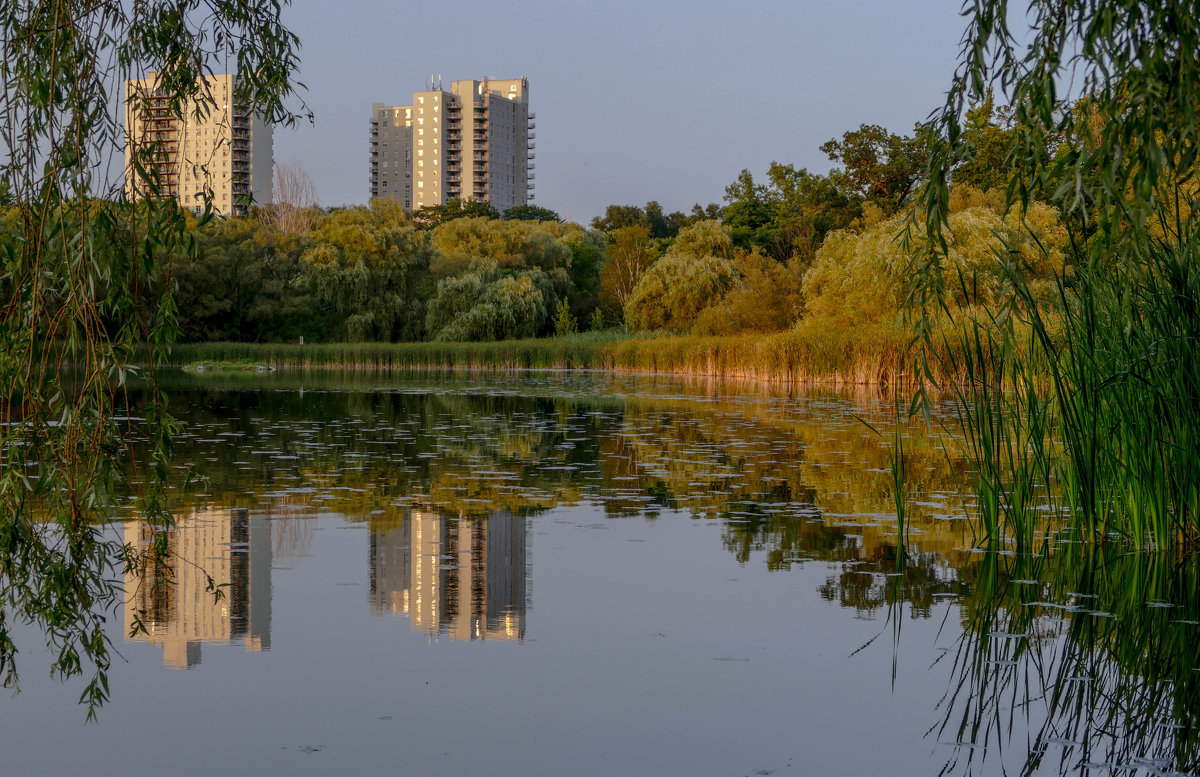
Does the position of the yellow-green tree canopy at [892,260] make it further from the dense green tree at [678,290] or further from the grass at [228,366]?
the grass at [228,366]

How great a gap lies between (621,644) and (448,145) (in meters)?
133

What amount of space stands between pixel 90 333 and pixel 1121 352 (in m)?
4.71

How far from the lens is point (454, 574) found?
5.61 meters

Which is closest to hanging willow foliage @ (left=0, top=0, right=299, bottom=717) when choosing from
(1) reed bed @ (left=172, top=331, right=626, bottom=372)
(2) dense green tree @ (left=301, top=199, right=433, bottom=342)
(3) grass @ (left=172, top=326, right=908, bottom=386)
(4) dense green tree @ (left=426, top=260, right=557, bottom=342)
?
(3) grass @ (left=172, top=326, right=908, bottom=386)

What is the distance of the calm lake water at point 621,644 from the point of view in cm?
325

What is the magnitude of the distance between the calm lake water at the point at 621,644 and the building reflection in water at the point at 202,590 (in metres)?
0.02

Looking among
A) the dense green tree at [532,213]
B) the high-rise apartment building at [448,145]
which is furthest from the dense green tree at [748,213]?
the high-rise apartment building at [448,145]

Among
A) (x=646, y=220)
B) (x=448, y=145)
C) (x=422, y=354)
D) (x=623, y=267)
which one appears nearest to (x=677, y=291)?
(x=422, y=354)

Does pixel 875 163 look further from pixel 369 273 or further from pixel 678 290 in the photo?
pixel 369 273

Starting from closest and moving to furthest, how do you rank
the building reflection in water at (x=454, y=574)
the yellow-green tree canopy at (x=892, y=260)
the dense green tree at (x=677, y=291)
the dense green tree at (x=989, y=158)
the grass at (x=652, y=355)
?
the building reflection in water at (x=454, y=574) → the grass at (x=652, y=355) → the yellow-green tree canopy at (x=892, y=260) → the dense green tree at (x=989, y=158) → the dense green tree at (x=677, y=291)

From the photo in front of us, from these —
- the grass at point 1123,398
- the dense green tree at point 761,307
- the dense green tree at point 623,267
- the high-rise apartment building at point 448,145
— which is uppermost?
the high-rise apartment building at point 448,145

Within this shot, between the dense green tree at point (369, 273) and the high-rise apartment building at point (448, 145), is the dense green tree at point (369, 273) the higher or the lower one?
the lower one

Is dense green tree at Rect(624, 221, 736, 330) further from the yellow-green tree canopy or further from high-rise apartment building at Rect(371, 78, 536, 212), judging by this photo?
high-rise apartment building at Rect(371, 78, 536, 212)

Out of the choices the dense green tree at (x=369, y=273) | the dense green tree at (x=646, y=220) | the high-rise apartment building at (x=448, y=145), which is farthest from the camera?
the high-rise apartment building at (x=448, y=145)
